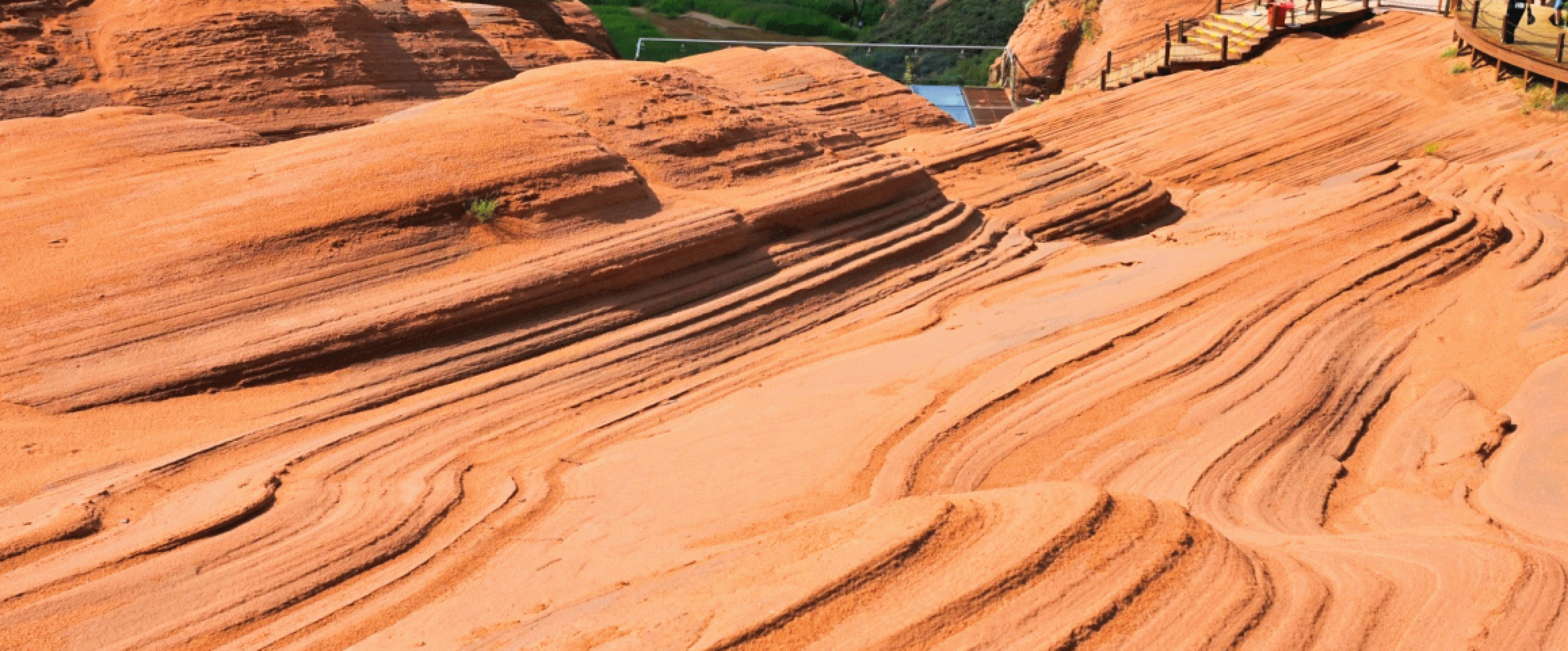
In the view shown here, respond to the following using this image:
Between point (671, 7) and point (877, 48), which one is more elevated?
point (877, 48)

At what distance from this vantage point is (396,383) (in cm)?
862

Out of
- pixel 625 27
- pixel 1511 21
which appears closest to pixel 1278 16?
pixel 1511 21

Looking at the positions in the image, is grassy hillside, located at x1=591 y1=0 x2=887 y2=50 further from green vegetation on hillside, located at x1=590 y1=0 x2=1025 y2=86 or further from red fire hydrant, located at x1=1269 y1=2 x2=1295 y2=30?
red fire hydrant, located at x1=1269 y1=2 x2=1295 y2=30

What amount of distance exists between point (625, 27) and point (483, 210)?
37.6 meters

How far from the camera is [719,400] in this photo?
9.36m

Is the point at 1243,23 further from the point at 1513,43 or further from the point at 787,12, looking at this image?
the point at 787,12

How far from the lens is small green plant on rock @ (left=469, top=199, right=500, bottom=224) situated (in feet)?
31.9

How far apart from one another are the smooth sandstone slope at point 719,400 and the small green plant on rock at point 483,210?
90 millimetres

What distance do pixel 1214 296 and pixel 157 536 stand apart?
25.5ft

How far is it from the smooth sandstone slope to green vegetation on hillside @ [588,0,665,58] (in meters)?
30.9

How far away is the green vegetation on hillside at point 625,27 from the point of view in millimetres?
43812

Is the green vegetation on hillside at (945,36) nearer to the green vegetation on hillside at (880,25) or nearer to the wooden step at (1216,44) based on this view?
the green vegetation on hillside at (880,25)

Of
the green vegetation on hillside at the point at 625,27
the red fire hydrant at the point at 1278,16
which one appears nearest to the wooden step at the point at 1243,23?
the red fire hydrant at the point at 1278,16

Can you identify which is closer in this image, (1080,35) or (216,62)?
(216,62)
